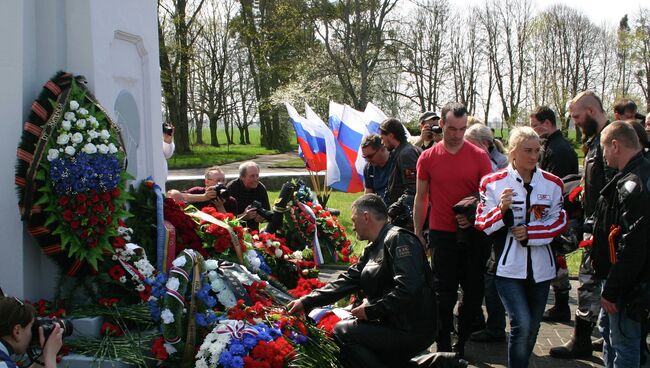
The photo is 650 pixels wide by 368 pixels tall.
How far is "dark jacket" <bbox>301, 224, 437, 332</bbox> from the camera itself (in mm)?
4605

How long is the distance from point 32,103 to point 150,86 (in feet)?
5.73

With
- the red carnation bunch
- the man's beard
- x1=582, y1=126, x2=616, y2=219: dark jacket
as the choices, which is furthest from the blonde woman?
the red carnation bunch

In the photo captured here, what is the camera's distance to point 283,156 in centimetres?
4459

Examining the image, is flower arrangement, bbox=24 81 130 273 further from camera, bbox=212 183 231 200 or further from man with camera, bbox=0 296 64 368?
camera, bbox=212 183 231 200

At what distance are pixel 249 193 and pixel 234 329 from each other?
181 inches

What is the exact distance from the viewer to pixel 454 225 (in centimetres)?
593

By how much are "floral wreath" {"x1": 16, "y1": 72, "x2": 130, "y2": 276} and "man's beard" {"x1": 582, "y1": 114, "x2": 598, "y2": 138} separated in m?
3.85

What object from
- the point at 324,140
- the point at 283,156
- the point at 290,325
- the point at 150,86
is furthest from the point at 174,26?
the point at 290,325

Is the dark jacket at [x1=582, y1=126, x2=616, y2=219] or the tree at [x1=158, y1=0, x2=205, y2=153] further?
the tree at [x1=158, y1=0, x2=205, y2=153]

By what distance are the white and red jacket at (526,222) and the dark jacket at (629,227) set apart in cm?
40

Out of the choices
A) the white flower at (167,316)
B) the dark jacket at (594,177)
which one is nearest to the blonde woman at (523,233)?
the dark jacket at (594,177)

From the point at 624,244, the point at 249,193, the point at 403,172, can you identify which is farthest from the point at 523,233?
the point at 249,193

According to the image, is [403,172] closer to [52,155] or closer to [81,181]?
[81,181]

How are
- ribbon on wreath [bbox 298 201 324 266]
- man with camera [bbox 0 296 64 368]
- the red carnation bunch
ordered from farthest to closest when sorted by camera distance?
ribbon on wreath [bbox 298 201 324 266], the red carnation bunch, man with camera [bbox 0 296 64 368]
